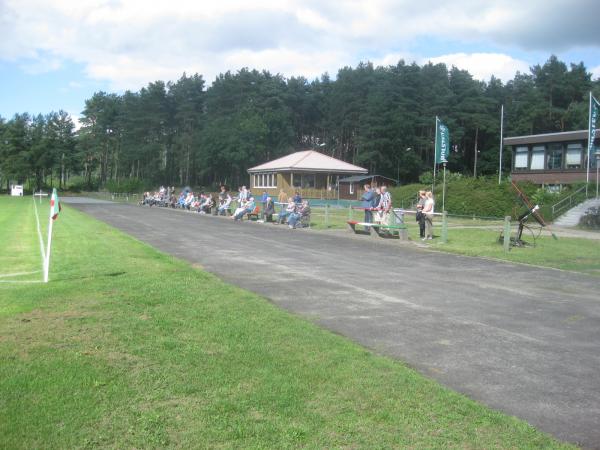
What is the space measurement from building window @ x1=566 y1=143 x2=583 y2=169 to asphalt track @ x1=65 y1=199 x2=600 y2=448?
3092cm

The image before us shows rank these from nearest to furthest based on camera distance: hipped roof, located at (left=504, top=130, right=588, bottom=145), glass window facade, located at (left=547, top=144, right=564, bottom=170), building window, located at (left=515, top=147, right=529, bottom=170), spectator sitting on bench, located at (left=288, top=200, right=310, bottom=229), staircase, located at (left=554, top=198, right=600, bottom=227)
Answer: spectator sitting on bench, located at (left=288, top=200, right=310, bottom=229) → staircase, located at (left=554, top=198, right=600, bottom=227) → hipped roof, located at (left=504, top=130, right=588, bottom=145) → glass window facade, located at (left=547, top=144, right=564, bottom=170) → building window, located at (left=515, top=147, right=529, bottom=170)

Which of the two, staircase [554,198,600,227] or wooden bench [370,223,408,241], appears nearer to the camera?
wooden bench [370,223,408,241]

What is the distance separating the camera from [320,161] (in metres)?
62.8

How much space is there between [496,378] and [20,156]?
A: 108728 millimetres

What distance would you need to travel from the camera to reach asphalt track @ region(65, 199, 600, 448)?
16.4ft

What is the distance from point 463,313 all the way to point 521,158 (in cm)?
4313

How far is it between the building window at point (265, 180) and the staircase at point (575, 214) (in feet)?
115

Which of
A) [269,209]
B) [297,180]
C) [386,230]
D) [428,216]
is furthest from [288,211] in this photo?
[297,180]

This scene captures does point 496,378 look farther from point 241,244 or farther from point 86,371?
point 241,244

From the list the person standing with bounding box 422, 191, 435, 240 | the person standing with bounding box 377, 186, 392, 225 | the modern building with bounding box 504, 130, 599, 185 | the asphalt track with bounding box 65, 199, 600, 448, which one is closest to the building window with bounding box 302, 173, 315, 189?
the modern building with bounding box 504, 130, 599, 185

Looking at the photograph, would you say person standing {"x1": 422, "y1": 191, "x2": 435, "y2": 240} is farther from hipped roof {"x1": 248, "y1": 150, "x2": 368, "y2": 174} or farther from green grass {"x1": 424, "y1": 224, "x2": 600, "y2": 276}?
hipped roof {"x1": 248, "y1": 150, "x2": 368, "y2": 174}

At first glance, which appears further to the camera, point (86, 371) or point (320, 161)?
point (320, 161)

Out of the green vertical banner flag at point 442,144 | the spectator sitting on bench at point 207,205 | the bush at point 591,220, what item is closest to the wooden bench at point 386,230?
the green vertical banner flag at point 442,144

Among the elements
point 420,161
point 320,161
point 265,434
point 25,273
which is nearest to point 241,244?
point 25,273
